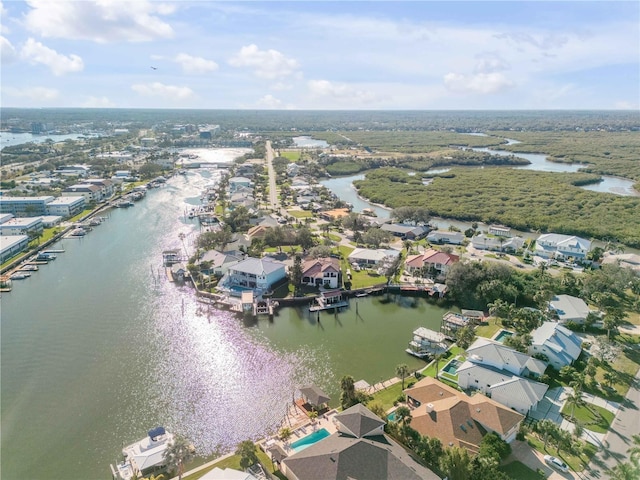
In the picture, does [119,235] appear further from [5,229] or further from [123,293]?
[123,293]

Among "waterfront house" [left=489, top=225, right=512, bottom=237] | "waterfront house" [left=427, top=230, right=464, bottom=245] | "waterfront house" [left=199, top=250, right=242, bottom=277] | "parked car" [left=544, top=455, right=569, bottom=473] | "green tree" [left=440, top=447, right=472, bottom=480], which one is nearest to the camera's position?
"green tree" [left=440, top=447, right=472, bottom=480]

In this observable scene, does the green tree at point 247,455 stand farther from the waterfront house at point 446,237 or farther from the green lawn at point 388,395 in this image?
the waterfront house at point 446,237

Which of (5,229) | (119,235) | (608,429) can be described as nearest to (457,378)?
(608,429)

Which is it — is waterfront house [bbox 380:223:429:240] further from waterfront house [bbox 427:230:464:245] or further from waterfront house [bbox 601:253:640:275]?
waterfront house [bbox 601:253:640:275]

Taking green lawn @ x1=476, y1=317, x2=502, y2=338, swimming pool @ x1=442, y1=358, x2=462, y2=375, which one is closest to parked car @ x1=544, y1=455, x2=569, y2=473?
swimming pool @ x1=442, y1=358, x2=462, y2=375

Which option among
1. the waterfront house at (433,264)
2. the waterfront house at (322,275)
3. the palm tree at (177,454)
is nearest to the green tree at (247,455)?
Result: the palm tree at (177,454)

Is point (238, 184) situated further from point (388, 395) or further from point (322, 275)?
point (388, 395)
